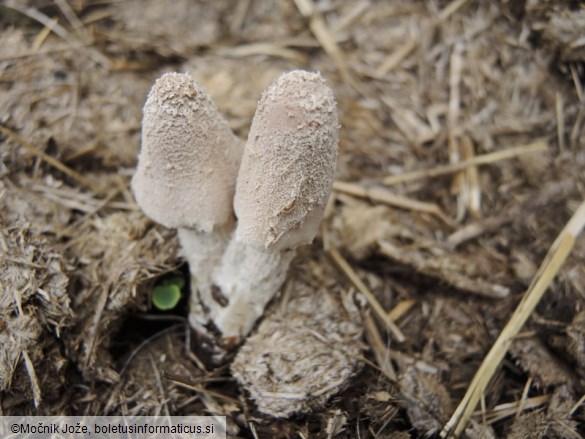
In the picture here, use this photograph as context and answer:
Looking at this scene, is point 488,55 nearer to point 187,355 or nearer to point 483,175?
point 483,175

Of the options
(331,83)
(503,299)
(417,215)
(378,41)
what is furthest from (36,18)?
(503,299)

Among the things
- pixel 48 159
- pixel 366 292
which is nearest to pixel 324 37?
pixel 366 292

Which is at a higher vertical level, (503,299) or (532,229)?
→ (532,229)

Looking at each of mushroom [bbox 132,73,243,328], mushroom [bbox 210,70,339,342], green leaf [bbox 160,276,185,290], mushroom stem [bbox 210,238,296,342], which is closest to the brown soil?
green leaf [bbox 160,276,185,290]

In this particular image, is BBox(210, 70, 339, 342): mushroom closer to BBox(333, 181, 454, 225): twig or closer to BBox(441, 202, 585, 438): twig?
BBox(333, 181, 454, 225): twig

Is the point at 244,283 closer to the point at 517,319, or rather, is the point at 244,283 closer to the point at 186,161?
the point at 186,161

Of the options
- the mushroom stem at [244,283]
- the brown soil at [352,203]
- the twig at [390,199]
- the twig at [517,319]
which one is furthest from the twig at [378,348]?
the twig at [390,199]

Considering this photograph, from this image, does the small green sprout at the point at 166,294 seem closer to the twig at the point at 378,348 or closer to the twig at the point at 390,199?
the twig at the point at 378,348
